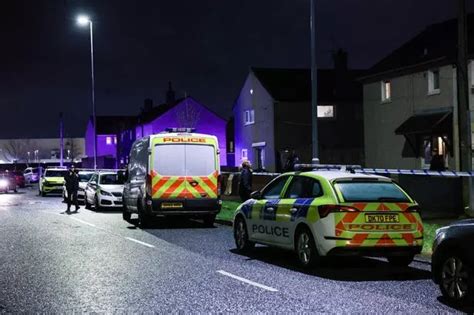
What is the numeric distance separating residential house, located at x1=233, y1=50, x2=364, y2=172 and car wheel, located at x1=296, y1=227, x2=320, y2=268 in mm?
35013

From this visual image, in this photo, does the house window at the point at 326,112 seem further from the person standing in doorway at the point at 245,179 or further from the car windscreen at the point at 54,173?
the person standing in doorway at the point at 245,179

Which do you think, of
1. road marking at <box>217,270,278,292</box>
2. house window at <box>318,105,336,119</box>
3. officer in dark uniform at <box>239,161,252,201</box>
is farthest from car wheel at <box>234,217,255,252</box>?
house window at <box>318,105,336,119</box>

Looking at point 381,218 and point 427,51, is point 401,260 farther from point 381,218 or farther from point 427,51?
point 427,51

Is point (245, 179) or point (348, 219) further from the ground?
point (245, 179)

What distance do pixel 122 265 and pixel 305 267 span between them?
300 centimetres

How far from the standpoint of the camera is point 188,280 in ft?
30.7

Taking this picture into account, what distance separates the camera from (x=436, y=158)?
71.5ft

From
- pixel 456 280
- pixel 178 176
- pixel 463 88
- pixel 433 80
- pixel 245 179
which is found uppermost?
pixel 433 80

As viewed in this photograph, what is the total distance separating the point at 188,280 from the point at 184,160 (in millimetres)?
8717

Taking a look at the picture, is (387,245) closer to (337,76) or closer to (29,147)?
(337,76)

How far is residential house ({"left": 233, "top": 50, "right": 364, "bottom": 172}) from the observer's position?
48.2 metres

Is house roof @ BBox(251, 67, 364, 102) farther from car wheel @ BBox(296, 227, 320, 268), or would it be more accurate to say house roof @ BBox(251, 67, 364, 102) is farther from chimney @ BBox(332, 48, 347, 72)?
car wheel @ BBox(296, 227, 320, 268)

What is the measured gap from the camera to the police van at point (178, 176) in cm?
1761

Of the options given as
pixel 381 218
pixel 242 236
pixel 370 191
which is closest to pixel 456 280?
pixel 381 218
